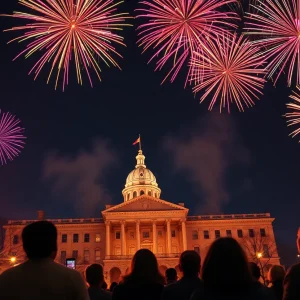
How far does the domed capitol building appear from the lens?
234 ft

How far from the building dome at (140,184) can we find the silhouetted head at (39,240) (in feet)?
292

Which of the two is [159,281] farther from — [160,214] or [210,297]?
[160,214]

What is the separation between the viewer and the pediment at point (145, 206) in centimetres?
7319

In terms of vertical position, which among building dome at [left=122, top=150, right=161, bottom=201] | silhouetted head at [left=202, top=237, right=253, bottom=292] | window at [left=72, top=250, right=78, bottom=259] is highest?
building dome at [left=122, top=150, right=161, bottom=201]

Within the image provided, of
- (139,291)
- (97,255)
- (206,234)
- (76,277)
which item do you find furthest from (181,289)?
(206,234)

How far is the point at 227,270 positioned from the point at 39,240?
77.4 inches

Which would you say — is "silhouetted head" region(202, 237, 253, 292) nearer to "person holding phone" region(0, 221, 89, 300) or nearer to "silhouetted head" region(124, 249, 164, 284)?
"person holding phone" region(0, 221, 89, 300)

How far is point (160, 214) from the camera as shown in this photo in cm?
7281

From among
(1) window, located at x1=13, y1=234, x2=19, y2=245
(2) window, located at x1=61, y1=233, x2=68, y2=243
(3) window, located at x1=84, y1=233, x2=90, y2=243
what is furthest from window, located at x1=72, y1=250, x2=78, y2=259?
(1) window, located at x1=13, y1=234, x2=19, y2=245

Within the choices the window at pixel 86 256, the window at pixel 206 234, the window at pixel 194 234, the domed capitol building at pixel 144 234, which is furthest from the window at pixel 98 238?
the window at pixel 206 234

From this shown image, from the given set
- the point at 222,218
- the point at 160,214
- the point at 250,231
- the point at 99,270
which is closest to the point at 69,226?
the point at 160,214

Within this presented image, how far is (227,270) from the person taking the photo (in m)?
3.44

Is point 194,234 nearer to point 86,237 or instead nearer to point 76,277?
point 86,237

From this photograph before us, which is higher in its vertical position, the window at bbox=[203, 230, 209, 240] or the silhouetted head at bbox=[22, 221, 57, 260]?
the window at bbox=[203, 230, 209, 240]
